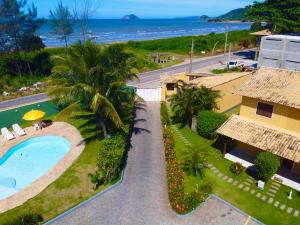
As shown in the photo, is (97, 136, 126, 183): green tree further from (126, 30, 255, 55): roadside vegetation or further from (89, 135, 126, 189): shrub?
(126, 30, 255, 55): roadside vegetation

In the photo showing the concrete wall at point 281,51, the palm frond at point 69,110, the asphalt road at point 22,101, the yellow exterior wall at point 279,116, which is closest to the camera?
the yellow exterior wall at point 279,116

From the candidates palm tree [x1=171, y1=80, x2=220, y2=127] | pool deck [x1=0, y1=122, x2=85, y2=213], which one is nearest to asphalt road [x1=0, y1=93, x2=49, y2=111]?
pool deck [x1=0, y1=122, x2=85, y2=213]

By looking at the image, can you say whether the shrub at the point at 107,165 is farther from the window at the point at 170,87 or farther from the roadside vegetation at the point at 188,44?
the roadside vegetation at the point at 188,44

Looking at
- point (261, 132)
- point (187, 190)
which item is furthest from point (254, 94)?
point (187, 190)

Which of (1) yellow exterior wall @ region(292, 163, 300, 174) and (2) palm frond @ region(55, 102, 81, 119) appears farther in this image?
(2) palm frond @ region(55, 102, 81, 119)

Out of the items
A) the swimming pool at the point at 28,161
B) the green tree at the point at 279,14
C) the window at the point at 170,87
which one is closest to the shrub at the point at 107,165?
the swimming pool at the point at 28,161

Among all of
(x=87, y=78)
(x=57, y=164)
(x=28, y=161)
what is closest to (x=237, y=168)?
(x=87, y=78)

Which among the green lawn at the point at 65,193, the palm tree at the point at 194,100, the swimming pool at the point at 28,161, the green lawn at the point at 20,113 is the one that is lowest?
the swimming pool at the point at 28,161
